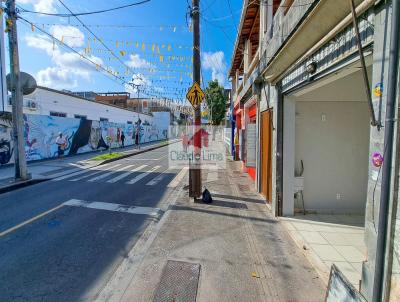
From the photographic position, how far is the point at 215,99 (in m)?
35.8

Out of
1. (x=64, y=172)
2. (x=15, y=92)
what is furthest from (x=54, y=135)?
(x=15, y=92)

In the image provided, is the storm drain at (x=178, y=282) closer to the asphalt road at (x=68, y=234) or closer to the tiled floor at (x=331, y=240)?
the asphalt road at (x=68, y=234)

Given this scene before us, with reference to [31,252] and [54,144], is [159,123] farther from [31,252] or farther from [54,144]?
[31,252]

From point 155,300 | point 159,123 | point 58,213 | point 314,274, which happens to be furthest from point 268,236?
point 159,123

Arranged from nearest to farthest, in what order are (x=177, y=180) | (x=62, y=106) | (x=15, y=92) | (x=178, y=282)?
(x=178, y=282) < (x=15, y=92) < (x=177, y=180) < (x=62, y=106)

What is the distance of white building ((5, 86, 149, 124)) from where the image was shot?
66.3 feet

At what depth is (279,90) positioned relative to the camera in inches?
229

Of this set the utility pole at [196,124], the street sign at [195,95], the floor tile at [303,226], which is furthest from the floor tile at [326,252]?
the street sign at [195,95]

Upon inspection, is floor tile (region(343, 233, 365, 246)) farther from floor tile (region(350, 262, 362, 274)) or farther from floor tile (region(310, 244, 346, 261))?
floor tile (region(350, 262, 362, 274))

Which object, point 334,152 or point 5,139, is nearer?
point 334,152

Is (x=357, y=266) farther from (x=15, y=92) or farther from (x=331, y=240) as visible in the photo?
(x=15, y=92)

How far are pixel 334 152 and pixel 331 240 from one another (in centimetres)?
231

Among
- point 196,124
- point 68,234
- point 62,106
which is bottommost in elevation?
point 68,234

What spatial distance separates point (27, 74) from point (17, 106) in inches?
56.6
